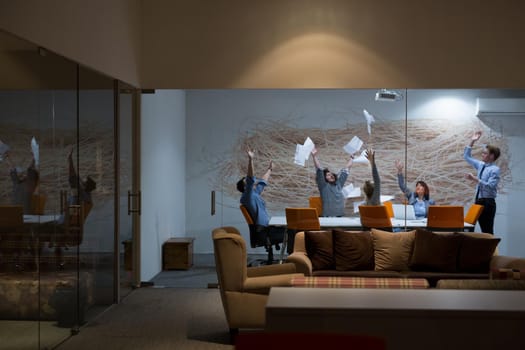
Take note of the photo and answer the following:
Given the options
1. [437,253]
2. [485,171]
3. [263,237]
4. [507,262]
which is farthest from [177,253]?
[507,262]

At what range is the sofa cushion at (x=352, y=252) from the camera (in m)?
7.41

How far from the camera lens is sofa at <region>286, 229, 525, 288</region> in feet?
23.9

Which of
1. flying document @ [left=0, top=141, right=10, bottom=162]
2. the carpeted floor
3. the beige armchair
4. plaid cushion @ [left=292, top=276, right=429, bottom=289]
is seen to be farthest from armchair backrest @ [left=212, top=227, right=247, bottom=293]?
flying document @ [left=0, top=141, right=10, bottom=162]

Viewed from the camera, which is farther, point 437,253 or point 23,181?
point 437,253

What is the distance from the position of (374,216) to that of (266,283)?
114 inches

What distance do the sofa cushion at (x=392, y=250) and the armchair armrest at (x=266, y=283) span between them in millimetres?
1414

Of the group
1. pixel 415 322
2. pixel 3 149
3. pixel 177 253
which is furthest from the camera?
pixel 177 253

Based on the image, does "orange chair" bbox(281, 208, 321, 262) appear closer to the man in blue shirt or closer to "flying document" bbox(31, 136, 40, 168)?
the man in blue shirt

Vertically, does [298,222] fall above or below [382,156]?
below

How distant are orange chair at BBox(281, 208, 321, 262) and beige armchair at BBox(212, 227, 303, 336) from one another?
2.22 meters

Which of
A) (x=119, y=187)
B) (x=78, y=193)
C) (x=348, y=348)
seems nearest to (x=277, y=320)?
(x=348, y=348)

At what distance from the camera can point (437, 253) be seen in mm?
7379

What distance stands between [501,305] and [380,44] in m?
5.78

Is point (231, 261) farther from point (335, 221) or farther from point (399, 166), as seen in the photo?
point (399, 166)
